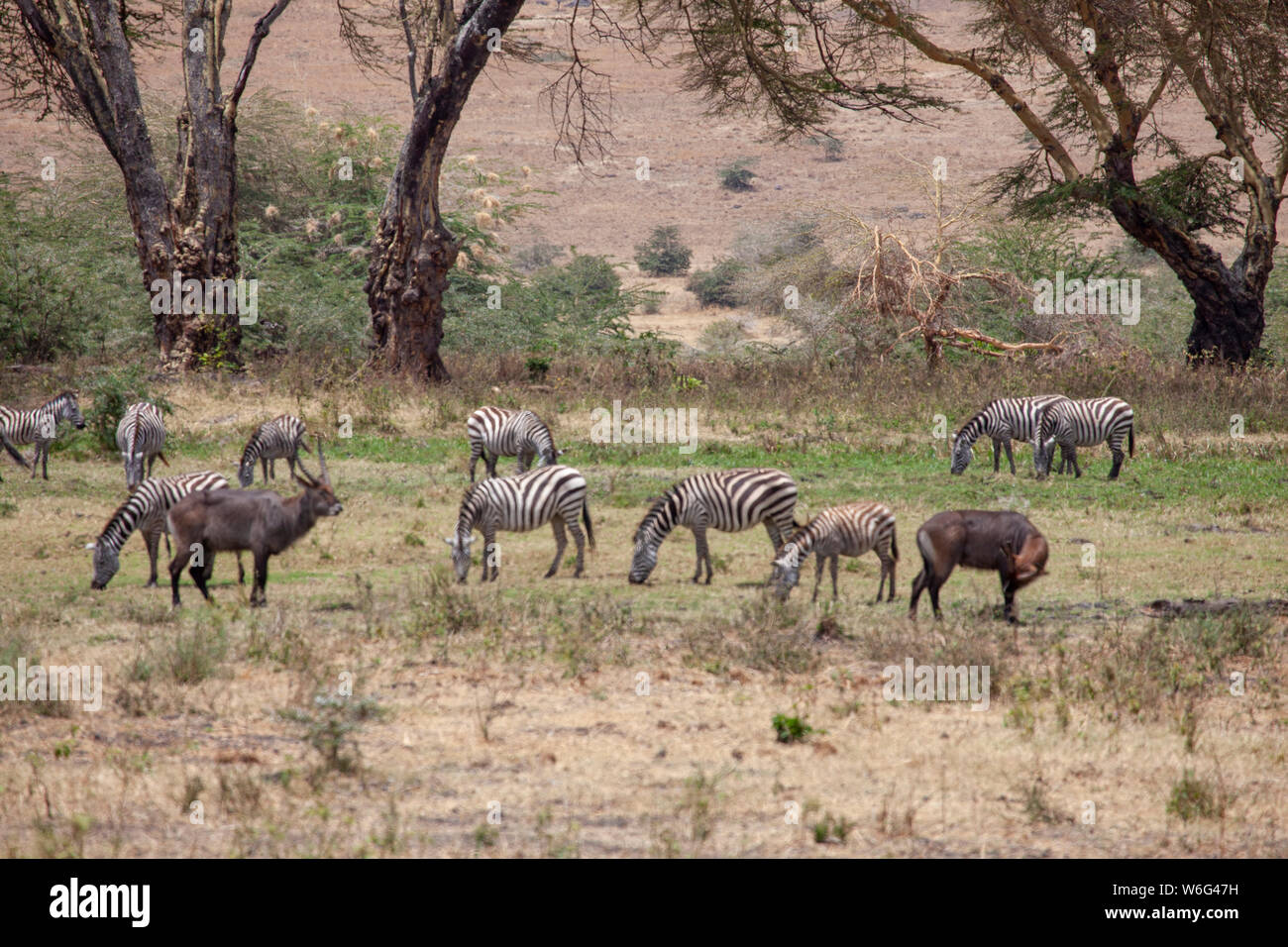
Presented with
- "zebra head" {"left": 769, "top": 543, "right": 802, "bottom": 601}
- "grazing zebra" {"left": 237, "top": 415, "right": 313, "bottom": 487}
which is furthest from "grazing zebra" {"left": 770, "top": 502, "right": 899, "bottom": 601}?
"grazing zebra" {"left": 237, "top": 415, "right": 313, "bottom": 487}

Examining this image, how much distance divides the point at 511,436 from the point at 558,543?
3.76 meters

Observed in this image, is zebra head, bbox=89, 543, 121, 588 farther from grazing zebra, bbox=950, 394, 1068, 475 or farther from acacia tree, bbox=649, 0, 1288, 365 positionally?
acacia tree, bbox=649, 0, 1288, 365

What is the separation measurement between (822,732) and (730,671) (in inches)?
48.3

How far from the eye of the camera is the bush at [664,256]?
50812 mm

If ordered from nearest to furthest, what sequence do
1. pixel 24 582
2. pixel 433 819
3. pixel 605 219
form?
pixel 433 819 < pixel 24 582 < pixel 605 219

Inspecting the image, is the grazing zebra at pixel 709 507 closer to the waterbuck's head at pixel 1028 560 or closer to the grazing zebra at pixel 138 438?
the waterbuck's head at pixel 1028 560

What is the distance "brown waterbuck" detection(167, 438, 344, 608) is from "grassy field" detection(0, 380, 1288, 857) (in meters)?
0.35

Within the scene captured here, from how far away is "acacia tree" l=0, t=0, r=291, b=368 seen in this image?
22.8 meters

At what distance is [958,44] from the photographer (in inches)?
2606

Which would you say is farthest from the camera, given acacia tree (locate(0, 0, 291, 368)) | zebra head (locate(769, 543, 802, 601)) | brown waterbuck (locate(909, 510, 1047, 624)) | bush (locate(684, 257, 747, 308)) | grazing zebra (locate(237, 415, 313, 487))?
bush (locate(684, 257, 747, 308))

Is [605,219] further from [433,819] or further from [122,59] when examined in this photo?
[433,819]

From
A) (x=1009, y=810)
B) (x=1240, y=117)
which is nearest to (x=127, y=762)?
(x=1009, y=810)

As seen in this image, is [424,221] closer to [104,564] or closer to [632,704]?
[104,564]

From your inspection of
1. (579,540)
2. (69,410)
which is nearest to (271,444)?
(69,410)
